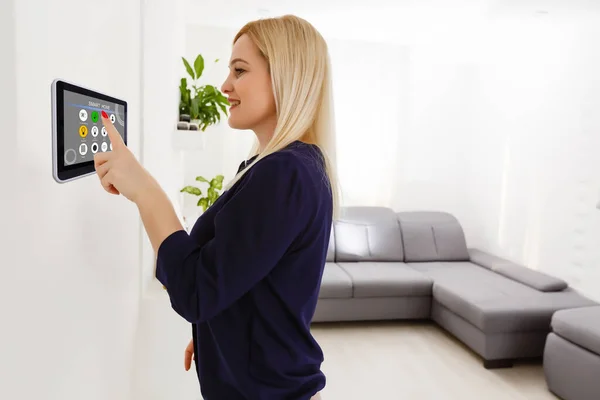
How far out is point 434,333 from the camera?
3551 mm

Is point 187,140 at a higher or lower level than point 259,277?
higher

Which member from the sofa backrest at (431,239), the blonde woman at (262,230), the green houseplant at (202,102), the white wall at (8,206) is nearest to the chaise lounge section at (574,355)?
the sofa backrest at (431,239)

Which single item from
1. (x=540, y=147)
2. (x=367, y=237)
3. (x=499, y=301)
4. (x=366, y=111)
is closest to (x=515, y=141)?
(x=540, y=147)

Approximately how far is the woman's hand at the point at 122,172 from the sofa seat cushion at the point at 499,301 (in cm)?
268

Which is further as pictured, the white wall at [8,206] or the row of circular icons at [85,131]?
the row of circular icons at [85,131]

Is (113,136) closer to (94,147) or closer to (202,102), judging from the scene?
(94,147)

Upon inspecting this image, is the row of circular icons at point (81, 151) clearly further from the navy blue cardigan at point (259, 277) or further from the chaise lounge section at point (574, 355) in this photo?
the chaise lounge section at point (574, 355)

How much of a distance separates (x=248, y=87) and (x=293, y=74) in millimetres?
87

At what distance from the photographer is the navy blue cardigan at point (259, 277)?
2.42 feet

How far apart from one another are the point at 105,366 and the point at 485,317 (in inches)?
95.2

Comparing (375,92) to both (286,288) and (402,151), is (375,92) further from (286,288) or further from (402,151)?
(286,288)

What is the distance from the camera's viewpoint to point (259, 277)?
0.76m

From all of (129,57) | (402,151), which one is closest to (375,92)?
(402,151)

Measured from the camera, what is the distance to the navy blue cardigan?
0.74 metres
